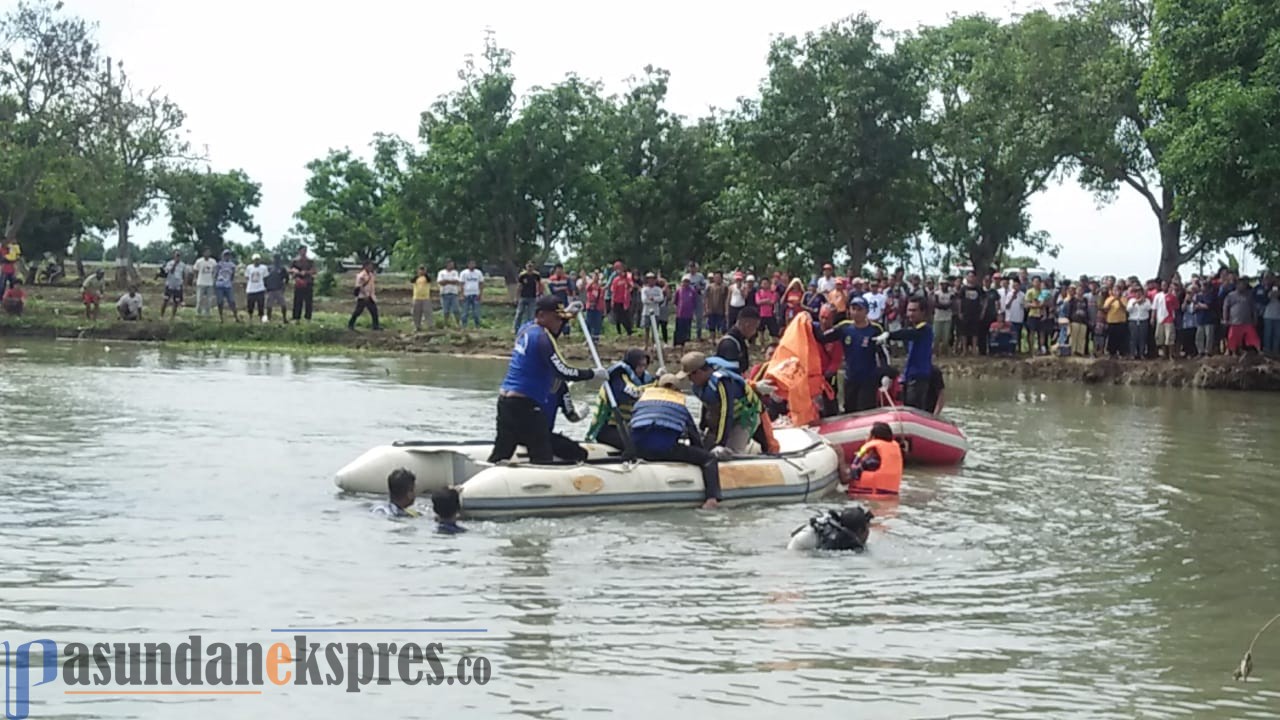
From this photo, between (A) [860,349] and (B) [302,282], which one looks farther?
(B) [302,282]

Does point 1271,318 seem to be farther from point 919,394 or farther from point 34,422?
point 34,422

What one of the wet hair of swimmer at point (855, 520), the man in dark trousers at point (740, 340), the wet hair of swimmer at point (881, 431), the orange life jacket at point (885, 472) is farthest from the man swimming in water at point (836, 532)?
the man in dark trousers at point (740, 340)

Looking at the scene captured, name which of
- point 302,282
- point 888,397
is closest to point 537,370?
point 888,397

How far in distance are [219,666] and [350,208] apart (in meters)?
59.8

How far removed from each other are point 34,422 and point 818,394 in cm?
844

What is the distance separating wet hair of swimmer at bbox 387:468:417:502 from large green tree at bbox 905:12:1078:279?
80.4 ft

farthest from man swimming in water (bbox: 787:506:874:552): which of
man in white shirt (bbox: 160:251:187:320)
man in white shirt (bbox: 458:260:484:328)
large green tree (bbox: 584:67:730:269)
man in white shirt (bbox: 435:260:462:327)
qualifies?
large green tree (bbox: 584:67:730:269)

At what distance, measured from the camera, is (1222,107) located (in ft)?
78.6

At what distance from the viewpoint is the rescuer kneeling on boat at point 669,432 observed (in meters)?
12.6

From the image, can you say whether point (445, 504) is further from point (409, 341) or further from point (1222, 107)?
point (409, 341)

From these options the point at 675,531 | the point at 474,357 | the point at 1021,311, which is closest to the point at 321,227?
the point at 474,357

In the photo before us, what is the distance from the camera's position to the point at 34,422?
1689 cm

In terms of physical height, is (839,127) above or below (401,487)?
above

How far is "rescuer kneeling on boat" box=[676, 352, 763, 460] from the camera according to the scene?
13.2 metres
